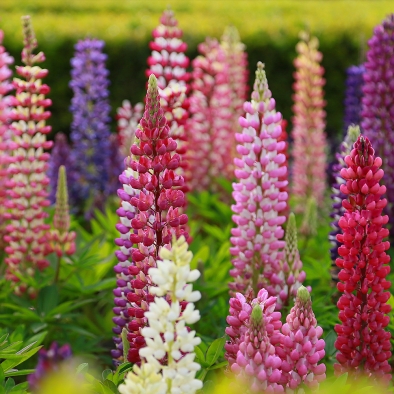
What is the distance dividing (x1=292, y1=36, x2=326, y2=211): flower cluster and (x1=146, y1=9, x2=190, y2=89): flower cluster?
162 cm

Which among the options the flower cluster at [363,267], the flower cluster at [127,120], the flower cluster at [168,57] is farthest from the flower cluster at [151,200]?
the flower cluster at [127,120]

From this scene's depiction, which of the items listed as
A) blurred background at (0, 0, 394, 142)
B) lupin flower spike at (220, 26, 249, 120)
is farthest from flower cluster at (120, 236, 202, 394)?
blurred background at (0, 0, 394, 142)

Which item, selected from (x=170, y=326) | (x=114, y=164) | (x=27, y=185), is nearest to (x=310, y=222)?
(x=27, y=185)

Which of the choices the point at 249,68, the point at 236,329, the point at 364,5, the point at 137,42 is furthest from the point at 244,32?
the point at 236,329

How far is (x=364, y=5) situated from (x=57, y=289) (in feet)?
35.9

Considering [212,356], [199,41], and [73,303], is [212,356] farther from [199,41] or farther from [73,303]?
[199,41]

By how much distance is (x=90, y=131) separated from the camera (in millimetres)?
5543

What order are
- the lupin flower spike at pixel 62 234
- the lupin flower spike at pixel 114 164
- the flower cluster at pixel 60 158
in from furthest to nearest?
the lupin flower spike at pixel 114 164 < the flower cluster at pixel 60 158 < the lupin flower spike at pixel 62 234

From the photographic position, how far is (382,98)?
4289 mm

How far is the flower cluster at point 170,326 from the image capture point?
1727 mm

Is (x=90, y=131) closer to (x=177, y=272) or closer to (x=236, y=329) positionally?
(x=236, y=329)

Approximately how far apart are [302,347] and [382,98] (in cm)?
245

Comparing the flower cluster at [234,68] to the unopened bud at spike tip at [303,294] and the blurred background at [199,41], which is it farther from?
the unopened bud at spike tip at [303,294]

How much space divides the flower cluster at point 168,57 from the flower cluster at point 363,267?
6.45ft
